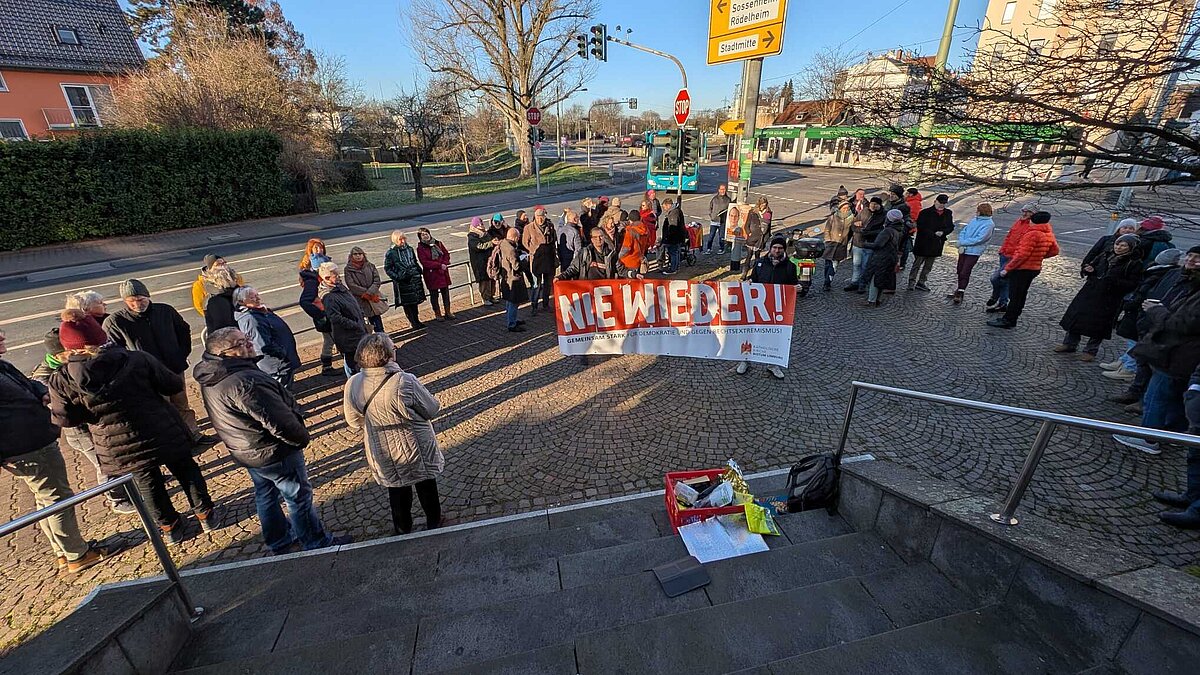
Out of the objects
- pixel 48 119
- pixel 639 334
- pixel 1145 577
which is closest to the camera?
pixel 1145 577

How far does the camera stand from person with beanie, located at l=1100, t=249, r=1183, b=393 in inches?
215

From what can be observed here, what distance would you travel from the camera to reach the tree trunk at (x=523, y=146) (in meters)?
34.8

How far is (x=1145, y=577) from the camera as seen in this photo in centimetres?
223

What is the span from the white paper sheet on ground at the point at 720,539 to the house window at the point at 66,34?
43588mm

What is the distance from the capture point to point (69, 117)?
2823 centimetres

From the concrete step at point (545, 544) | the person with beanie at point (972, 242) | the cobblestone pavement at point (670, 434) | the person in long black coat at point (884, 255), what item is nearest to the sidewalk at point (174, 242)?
the cobblestone pavement at point (670, 434)

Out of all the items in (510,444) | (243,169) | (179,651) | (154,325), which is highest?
(243,169)

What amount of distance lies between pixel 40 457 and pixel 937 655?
19.2 feet

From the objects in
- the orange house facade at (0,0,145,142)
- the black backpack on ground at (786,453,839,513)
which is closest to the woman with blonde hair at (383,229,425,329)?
the black backpack on ground at (786,453,839,513)

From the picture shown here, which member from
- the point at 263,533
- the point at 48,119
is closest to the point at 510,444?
the point at 263,533

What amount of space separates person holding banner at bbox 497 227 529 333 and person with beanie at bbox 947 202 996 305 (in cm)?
798

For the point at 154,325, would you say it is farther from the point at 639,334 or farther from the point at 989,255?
the point at 989,255

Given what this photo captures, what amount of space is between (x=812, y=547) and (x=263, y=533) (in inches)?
165

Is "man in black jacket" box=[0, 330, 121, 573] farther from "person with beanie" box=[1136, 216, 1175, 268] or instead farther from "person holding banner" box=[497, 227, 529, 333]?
"person with beanie" box=[1136, 216, 1175, 268]
